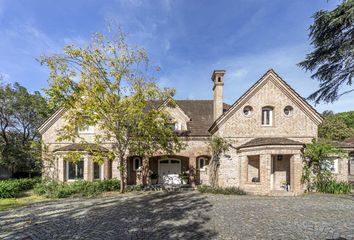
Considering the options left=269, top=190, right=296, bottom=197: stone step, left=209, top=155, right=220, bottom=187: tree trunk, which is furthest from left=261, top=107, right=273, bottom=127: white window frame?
left=269, top=190, right=296, bottom=197: stone step

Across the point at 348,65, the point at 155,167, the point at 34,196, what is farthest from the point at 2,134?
the point at 348,65

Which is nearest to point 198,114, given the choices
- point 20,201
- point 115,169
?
point 115,169

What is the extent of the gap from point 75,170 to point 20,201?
481 centimetres

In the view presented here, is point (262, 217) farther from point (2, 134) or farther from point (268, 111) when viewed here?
point (2, 134)

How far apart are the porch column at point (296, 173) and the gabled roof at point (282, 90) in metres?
4.28

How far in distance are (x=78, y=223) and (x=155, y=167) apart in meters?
12.4

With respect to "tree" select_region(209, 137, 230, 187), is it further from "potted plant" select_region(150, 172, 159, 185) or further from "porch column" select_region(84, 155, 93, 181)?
"porch column" select_region(84, 155, 93, 181)

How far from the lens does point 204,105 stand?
24.8m

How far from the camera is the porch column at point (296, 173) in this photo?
15.3m

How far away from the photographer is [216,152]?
17594 millimetres

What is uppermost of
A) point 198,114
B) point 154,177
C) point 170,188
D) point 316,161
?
point 198,114

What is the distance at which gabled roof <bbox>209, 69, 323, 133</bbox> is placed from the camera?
17406 millimetres

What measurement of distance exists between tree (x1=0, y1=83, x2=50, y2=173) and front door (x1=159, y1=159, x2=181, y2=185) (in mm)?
15997

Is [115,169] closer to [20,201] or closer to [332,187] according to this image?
[20,201]
